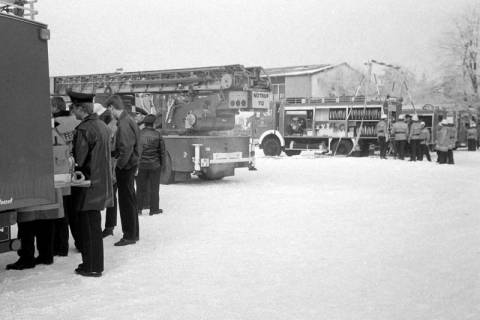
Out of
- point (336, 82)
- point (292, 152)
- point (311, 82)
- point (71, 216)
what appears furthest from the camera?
point (336, 82)

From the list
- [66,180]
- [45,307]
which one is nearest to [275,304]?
[45,307]

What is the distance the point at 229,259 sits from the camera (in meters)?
6.91

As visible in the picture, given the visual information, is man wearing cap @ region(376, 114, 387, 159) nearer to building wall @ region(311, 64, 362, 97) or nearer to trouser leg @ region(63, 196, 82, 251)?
trouser leg @ region(63, 196, 82, 251)

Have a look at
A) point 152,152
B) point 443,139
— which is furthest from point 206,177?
point 443,139

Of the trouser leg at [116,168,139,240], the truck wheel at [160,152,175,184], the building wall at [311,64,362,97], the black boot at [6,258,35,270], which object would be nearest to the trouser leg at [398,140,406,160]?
the truck wheel at [160,152,175,184]

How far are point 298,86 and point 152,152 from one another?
170 ft

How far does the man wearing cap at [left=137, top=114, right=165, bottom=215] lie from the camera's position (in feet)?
33.8

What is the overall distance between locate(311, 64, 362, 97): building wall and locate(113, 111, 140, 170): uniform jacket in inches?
2015

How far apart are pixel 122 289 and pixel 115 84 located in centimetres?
1215

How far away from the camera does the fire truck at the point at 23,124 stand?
5047 mm

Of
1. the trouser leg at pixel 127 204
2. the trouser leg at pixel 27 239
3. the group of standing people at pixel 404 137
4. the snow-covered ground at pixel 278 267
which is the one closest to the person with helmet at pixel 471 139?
the group of standing people at pixel 404 137

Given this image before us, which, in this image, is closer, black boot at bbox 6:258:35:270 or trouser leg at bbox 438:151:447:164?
black boot at bbox 6:258:35:270

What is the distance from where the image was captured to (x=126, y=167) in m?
7.91

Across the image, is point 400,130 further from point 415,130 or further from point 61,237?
point 61,237
